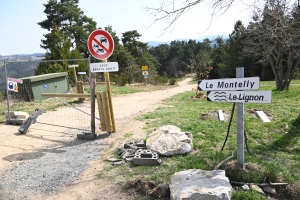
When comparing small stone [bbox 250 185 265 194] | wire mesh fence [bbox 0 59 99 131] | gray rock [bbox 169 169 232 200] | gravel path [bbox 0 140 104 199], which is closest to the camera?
gray rock [bbox 169 169 232 200]

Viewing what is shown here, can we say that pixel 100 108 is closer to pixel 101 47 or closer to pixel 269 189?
pixel 101 47

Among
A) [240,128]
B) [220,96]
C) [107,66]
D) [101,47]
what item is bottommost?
[240,128]

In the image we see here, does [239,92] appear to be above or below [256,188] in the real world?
above

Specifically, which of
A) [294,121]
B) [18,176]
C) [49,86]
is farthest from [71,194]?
[49,86]

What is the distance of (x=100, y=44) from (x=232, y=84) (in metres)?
3.58

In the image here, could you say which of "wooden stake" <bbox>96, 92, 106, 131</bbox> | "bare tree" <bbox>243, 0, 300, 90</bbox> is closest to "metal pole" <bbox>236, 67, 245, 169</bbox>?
"bare tree" <bbox>243, 0, 300, 90</bbox>

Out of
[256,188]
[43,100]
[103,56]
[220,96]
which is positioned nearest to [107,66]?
[103,56]

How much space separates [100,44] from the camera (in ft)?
20.1

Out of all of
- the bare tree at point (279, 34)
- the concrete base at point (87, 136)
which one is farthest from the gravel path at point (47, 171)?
the bare tree at point (279, 34)

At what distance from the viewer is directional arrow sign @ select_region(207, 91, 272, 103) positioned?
A: 133 inches

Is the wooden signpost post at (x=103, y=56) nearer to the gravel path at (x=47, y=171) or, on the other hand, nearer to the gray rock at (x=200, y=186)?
the gravel path at (x=47, y=171)

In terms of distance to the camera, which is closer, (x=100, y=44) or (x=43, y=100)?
(x=100, y=44)

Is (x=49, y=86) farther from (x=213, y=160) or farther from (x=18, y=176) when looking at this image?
(x=213, y=160)

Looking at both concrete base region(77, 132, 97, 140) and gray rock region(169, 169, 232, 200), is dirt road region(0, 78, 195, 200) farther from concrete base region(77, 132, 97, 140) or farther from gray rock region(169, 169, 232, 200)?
gray rock region(169, 169, 232, 200)
